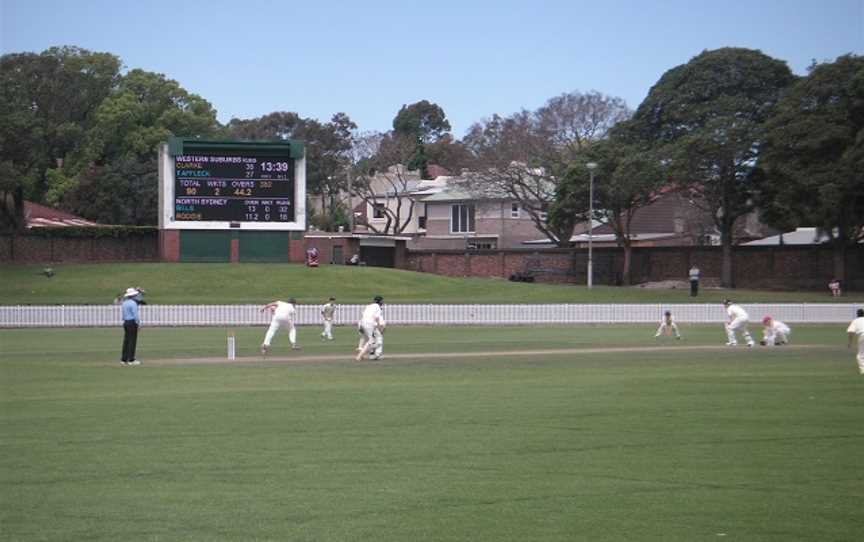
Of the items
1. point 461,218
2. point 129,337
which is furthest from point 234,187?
point 461,218

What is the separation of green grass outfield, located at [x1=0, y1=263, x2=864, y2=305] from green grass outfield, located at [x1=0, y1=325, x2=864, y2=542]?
32.0 metres

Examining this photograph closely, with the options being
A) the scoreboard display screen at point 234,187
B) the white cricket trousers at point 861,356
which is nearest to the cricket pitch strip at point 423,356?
the white cricket trousers at point 861,356

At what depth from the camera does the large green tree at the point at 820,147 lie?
178 ft

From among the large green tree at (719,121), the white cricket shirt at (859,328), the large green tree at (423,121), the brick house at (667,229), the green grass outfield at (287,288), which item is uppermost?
the large green tree at (423,121)

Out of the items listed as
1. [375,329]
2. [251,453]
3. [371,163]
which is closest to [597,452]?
[251,453]

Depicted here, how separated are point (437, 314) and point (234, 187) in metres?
17.2

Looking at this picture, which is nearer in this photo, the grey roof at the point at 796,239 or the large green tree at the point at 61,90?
the grey roof at the point at 796,239

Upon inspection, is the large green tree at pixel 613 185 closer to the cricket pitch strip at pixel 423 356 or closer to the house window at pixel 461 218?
the house window at pixel 461 218

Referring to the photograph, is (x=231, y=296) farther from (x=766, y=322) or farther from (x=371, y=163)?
(x=371, y=163)

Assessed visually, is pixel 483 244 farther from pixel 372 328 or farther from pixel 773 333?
pixel 372 328

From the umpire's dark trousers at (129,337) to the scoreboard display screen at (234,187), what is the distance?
105ft

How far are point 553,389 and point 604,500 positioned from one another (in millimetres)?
→ 9127

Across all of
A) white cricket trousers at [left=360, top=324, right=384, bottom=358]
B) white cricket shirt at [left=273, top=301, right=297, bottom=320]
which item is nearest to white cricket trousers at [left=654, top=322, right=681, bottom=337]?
white cricket trousers at [left=360, top=324, right=384, bottom=358]

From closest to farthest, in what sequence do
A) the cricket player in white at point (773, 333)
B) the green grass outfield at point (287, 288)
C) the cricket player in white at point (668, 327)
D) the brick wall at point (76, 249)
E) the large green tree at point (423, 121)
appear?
the cricket player in white at point (773, 333)
the cricket player in white at point (668, 327)
the green grass outfield at point (287, 288)
the brick wall at point (76, 249)
the large green tree at point (423, 121)
